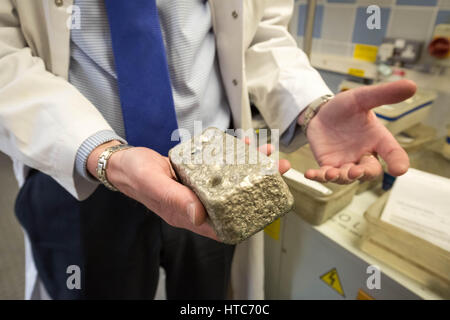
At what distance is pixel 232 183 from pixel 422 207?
0.44 metres

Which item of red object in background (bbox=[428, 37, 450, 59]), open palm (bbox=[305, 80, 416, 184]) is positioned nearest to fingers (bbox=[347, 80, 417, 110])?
open palm (bbox=[305, 80, 416, 184])

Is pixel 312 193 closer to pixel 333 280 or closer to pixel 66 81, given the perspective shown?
pixel 333 280

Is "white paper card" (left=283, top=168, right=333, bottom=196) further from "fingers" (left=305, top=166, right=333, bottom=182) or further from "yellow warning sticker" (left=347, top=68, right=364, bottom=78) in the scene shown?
"yellow warning sticker" (left=347, top=68, right=364, bottom=78)

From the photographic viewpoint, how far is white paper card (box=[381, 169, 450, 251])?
0.54 metres

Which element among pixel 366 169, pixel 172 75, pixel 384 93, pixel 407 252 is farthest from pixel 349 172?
pixel 172 75

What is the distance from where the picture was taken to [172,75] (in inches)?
23.3

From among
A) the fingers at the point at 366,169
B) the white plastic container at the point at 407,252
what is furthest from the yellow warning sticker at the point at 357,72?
the fingers at the point at 366,169

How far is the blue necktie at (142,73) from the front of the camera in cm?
51

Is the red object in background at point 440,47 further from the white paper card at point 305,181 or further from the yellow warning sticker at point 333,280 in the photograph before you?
the yellow warning sticker at point 333,280

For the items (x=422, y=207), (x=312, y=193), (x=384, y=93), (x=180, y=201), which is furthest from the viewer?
(x=312, y=193)

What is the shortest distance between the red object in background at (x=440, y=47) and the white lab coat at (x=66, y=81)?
0.54 m

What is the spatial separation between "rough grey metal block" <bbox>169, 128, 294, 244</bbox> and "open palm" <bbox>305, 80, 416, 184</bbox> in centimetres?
13

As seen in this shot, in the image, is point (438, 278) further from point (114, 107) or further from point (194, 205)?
point (114, 107)
